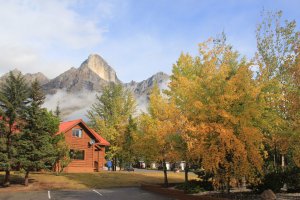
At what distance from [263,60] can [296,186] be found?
10.7 meters

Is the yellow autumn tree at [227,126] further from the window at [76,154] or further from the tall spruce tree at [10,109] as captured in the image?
the window at [76,154]

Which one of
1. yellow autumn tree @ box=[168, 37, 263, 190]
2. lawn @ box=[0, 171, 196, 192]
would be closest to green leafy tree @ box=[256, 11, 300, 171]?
yellow autumn tree @ box=[168, 37, 263, 190]

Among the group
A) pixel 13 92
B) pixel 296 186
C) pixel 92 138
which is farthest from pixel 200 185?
pixel 92 138

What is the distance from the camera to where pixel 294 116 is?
16516 millimetres

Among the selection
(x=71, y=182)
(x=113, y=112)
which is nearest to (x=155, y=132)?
(x=71, y=182)

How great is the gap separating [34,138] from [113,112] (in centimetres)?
2888

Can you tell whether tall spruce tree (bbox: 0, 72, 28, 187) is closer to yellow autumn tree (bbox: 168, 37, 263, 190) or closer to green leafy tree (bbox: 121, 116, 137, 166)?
yellow autumn tree (bbox: 168, 37, 263, 190)

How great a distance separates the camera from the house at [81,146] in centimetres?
4544

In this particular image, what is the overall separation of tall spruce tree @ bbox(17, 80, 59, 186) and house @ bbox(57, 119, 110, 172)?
15.7 metres

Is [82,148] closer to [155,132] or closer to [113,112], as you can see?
[113,112]

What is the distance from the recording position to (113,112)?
57.0 m

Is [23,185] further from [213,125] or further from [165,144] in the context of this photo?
[213,125]

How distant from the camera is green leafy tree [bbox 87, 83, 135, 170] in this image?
53.6 meters

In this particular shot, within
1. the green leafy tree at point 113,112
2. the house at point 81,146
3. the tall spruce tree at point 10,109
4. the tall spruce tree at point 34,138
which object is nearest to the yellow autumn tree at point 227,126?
the tall spruce tree at point 34,138
